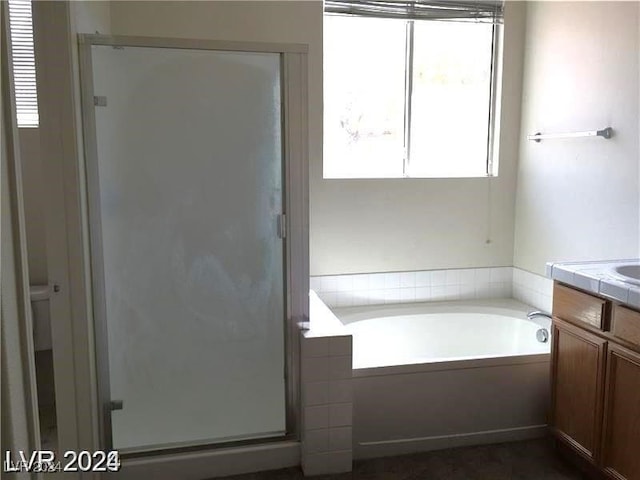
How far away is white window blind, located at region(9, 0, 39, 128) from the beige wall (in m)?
0.87

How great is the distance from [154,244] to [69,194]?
0.41m

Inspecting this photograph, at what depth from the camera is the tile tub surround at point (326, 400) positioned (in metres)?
2.33

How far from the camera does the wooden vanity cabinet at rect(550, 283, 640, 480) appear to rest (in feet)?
6.46

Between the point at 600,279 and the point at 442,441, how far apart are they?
1065 millimetres

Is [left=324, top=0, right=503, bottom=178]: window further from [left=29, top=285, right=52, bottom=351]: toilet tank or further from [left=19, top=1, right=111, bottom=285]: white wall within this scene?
[left=29, top=285, right=52, bottom=351]: toilet tank

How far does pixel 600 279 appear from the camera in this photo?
2.10 meters

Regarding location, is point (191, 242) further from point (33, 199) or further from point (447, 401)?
point (447, 401)

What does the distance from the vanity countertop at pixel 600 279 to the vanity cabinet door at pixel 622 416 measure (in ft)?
0.65

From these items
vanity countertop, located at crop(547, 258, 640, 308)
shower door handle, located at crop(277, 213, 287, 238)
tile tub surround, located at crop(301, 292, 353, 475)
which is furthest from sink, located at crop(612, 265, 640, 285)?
shower door handle, located at crop(277, 213, 287, 238)

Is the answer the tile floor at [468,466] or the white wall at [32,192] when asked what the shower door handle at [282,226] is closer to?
the tile floor at [468,466]

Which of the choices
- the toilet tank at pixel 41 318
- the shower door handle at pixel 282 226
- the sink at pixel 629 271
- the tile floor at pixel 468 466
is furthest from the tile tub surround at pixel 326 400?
the toilet tank at pixel 41 318

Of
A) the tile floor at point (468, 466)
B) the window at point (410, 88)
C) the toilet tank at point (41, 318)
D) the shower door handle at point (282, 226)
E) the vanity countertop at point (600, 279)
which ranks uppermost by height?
the window at point (410, 88)

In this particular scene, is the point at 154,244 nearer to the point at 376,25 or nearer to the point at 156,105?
the point at 156,105

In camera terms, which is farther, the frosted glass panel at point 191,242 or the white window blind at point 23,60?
the white window blind at point 23,60
